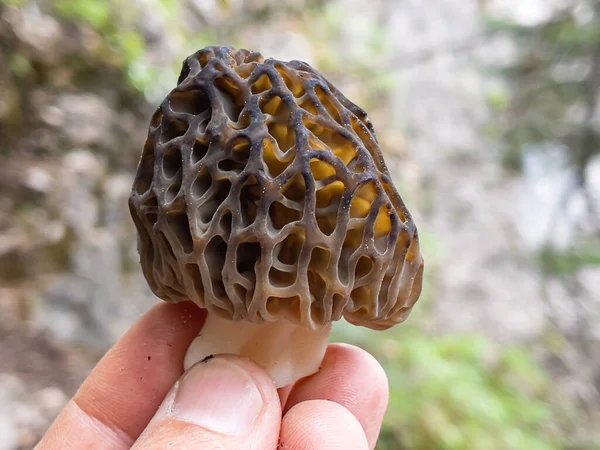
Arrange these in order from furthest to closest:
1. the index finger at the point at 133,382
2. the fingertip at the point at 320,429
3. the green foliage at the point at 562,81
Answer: the green foliage at the point at 562,81, the index finger at the point at 133,382, the fingertip at the point at 320,429

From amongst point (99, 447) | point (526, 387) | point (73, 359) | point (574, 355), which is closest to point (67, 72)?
point (73, 359)

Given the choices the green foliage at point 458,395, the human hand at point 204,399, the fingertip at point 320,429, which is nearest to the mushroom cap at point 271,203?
the human hand at point 204,399

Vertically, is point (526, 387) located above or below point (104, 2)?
below

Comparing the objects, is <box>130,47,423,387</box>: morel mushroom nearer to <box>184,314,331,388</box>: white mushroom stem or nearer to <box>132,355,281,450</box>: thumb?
<box>184,314,331,388</box>: white mushroom stem

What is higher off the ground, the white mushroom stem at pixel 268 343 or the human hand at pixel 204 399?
the white mushroom stem at pixel 268 343

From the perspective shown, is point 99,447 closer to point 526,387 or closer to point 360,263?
point 360,263

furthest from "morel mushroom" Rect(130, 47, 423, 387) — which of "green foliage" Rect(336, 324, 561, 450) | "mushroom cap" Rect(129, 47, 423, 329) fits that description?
"green foliage" Rect(336, 324, 561, 450)

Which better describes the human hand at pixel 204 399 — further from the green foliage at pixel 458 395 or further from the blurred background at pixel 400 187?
the green foliage at pixel 458 395

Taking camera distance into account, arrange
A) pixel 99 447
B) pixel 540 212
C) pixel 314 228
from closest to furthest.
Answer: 1. pixel 314 228
2. pixel 99 447
3. pixel 540 212
